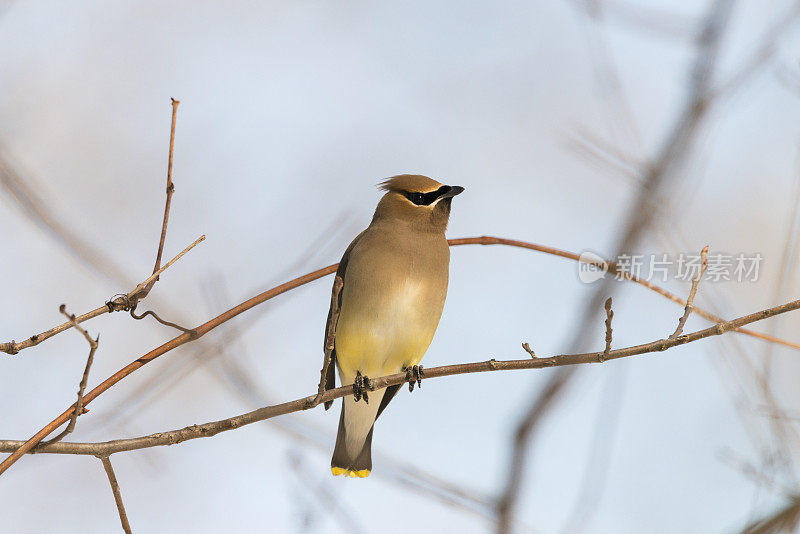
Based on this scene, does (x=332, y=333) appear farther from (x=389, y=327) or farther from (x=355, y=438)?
(x=355, y=438)

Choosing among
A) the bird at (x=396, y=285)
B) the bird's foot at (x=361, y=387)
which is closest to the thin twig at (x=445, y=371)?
the bird's foot at (x=361, y=387)

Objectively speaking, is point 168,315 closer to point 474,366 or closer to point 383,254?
point 383,254

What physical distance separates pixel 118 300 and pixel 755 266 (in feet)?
14.2

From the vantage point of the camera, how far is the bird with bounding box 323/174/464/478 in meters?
4.32

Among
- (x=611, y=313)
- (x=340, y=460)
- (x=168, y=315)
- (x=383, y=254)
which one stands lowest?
(x=340, y=460)

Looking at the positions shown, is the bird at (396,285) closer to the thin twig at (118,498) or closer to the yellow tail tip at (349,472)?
the yellow tail tip at (349,472)

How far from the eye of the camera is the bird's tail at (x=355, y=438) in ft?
16.0

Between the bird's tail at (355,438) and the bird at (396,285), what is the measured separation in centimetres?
34

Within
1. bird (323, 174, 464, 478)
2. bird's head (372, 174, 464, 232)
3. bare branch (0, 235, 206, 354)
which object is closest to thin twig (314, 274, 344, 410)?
bare branch (0, 235, 206, 354)

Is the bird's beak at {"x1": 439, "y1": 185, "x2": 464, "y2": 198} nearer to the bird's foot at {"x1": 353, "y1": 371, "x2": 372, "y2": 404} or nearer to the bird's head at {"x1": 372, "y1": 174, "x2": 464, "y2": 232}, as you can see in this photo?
the bird's head at {"x1": 372, "y1": 174, "x2": 464, "y2": 232}

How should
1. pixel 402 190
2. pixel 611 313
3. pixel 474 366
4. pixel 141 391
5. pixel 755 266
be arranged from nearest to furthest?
pixel 611 313
pixel 474 366
pixel 141 391
pixel 402 190
pixel 755 266

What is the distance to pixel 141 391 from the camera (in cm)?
322

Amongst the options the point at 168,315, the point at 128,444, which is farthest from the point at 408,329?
the point at 128,444

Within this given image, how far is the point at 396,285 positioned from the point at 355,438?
110 centimetres
